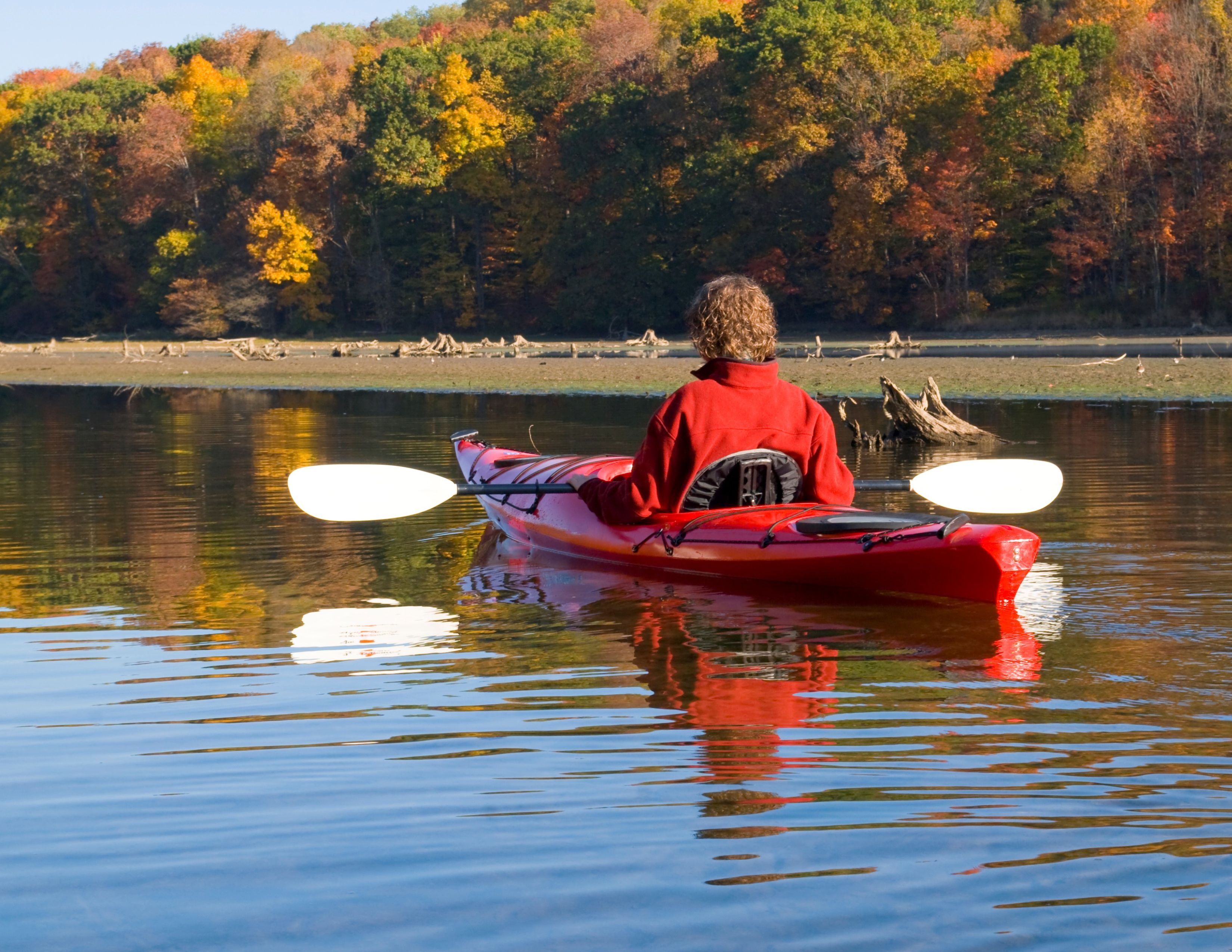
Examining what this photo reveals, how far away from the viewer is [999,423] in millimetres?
18328

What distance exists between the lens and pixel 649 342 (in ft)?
134

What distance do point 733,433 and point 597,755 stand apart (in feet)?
9.07

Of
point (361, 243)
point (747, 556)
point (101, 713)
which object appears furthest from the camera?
point (361, 243)

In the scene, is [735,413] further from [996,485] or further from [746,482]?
[996,485]

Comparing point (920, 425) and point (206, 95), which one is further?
point (206, 95)

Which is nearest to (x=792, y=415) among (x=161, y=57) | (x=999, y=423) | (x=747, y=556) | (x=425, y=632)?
(x=747, y=556)

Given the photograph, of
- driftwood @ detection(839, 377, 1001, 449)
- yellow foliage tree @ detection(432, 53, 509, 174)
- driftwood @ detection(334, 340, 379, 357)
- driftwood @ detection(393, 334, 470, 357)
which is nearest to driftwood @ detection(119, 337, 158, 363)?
driftwood @ detection(334, 340, 379, 357)

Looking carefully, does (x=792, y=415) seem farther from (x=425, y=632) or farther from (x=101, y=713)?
(x=101, y=713)

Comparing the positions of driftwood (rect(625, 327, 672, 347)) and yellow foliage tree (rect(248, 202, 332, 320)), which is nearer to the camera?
driftwood (rect(625, 327, 672, 347))

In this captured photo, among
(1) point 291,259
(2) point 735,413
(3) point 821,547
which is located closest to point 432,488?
(2) point 735,413

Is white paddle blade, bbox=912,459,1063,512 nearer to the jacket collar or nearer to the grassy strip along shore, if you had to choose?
the jacket collar

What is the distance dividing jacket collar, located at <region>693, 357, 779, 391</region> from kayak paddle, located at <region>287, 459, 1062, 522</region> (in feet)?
4.19

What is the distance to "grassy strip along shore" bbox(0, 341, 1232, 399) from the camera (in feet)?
79.4

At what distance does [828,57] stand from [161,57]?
55.7 meters
